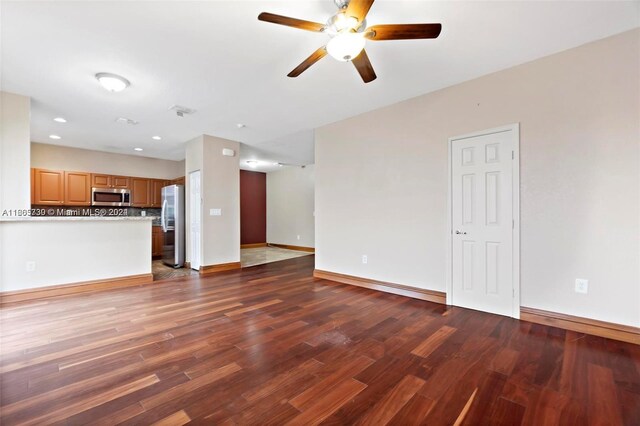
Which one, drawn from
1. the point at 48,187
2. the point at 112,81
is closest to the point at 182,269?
the point at 48,187

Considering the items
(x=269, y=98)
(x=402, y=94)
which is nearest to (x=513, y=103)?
(x=402, y=94)

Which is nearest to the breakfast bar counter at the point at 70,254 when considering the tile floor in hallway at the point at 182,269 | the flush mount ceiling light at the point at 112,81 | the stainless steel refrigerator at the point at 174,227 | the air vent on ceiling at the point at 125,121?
the tile floor in hallway at the point at 182,269

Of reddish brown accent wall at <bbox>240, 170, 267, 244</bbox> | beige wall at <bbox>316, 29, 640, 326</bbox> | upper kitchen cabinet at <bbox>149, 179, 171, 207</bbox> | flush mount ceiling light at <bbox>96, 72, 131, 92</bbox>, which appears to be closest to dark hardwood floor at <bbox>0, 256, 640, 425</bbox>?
beige wall at <bbox>316, 29, 640, 326</bbox>

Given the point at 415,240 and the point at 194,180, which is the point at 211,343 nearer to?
the point at 415,240

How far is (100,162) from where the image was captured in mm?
6594

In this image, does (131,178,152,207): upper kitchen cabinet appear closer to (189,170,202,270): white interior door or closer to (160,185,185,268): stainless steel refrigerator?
(160,185,185,268): stainless steel refrigerator

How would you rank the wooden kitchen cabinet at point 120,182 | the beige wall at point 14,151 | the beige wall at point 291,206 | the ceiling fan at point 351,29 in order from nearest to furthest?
the ceiling fan at point 351,29 < the beige wall at point 14,151 < the wooden kitchen cabinet at point 120,182 < the beige wall at point 291,206

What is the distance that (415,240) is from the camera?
3.67 meters

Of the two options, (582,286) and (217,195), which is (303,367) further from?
(217,195)

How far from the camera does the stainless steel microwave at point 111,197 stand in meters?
6.42

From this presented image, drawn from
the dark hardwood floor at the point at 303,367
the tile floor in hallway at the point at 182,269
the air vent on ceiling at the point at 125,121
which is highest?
the air vent on ceiling at the point at 125,121

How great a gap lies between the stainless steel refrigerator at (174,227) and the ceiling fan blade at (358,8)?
539 centimetres

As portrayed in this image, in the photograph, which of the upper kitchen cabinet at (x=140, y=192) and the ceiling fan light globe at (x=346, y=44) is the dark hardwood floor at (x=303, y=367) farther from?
the upper kitchen cabinet at (x=140, y=192)

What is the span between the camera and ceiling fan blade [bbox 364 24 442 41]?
6.08 feet
